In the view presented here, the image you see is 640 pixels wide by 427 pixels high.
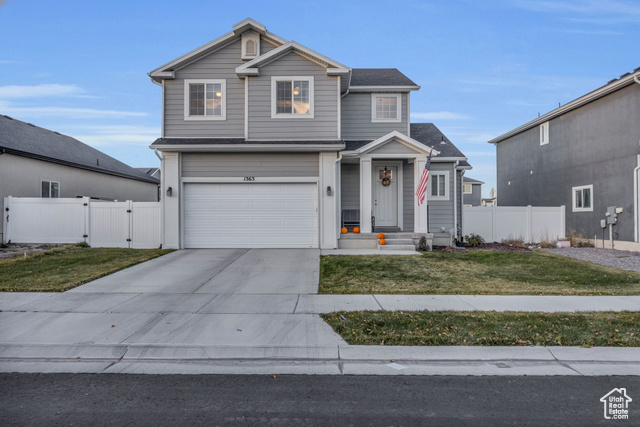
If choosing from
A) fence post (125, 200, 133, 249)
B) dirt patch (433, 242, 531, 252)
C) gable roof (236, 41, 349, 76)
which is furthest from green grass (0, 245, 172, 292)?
dirt patch (433, 242, 531, 252)

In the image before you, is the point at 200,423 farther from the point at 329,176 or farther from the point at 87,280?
the point at 329,176

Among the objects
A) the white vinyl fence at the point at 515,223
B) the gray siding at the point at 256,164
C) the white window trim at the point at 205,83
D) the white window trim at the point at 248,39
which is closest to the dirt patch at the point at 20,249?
the gray siding at the point at 256,164

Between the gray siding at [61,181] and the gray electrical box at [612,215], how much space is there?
24053 millimetres

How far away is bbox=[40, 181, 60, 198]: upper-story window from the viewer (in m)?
17.6

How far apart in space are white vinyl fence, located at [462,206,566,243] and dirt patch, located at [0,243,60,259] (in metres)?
17.0

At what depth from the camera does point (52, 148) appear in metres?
18.9

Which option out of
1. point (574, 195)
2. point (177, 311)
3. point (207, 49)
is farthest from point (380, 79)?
point (177, 311)

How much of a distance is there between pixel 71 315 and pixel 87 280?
280 cm

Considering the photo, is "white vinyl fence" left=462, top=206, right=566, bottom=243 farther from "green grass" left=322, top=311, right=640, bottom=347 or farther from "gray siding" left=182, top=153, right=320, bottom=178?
"green grass" left=322, top=311, right=640, bottom=347

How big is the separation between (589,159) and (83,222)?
21479 millimetres

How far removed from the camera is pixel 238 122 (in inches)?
575

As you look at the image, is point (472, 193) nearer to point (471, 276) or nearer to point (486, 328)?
point (471, 276)

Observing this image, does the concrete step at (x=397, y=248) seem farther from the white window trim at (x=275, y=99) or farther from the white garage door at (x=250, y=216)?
the white window trim at (x=275, y=99)

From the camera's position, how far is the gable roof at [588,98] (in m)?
14.7
